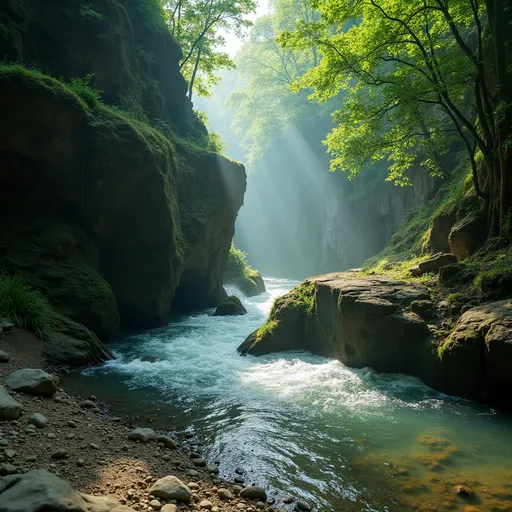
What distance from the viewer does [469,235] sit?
9789 mm

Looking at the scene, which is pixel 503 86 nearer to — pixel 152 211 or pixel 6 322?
pixel 152 211

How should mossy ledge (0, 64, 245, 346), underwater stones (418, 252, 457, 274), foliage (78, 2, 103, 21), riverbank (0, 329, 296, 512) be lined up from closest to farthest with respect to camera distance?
riverbank (0, 329, 296, 512) → underwater stones (418, 252, 457, 274) → mossy ledge (0, 64, 245, 346) → foliage (78, 2, 103, 21)

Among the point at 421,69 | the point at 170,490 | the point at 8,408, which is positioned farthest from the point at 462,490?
the point at 421,69

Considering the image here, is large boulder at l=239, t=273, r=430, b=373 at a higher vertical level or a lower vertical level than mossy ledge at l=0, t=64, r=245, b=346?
lower

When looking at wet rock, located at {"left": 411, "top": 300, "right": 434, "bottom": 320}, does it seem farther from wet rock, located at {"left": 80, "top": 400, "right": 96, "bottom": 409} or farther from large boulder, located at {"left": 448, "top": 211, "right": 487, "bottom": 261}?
wet rock, located at {"left": 80, "top": 400, "right": 96, "bottom": 409}

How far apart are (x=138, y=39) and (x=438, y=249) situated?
17487mm

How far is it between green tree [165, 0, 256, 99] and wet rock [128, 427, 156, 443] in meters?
22.8

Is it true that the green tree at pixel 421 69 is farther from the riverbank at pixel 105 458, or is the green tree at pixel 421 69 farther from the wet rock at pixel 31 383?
the wet rock at pixel 31 383

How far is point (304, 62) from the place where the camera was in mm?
39469

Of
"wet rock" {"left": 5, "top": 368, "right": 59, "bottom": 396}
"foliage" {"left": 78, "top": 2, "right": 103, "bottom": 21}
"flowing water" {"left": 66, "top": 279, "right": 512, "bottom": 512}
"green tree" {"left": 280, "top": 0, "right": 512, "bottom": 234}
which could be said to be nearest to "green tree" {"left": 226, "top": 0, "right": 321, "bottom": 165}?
"foliage" {"left": 78, "top": 2, "right": 103, "bottom": 21}

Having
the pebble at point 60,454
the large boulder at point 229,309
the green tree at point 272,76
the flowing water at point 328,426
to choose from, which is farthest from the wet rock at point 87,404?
the green tree at point 272,76

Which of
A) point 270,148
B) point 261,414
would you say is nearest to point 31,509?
point 261,414

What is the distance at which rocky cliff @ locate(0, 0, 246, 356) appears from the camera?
34.4 feet

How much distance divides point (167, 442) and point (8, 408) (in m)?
1.86
